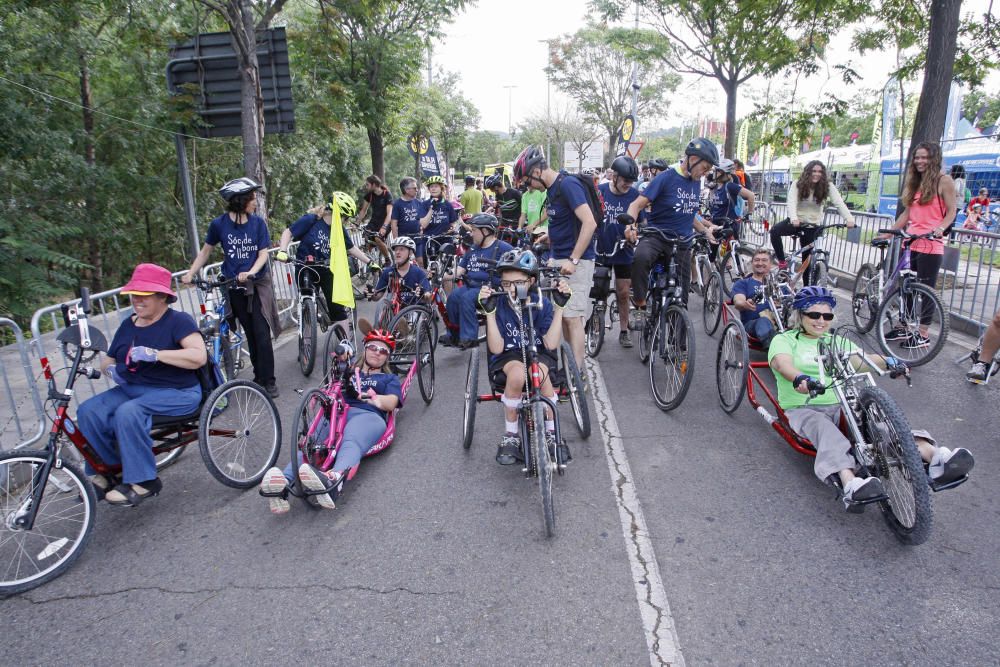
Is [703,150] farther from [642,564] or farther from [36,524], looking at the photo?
[36,524]

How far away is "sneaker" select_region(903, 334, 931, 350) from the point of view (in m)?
6.28

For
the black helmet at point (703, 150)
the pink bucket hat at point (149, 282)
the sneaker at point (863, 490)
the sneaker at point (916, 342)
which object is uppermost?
the black helmet at point (703, 150)

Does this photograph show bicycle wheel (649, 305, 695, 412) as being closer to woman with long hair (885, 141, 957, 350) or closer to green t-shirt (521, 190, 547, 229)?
woman with long hair (885, 141, 957, 350)

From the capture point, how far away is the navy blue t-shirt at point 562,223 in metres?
5.11

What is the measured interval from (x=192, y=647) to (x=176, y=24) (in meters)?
12.9

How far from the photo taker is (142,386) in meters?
3.99

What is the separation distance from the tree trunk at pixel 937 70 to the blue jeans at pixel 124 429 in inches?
390

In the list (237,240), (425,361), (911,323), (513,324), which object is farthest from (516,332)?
(911,323)

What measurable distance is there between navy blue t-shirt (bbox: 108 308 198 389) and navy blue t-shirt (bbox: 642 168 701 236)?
4.18 metres

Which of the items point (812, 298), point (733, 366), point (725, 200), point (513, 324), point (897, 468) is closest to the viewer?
point (897, 468)

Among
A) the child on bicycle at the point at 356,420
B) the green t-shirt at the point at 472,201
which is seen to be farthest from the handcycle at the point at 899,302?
the green t-shirt at the point at 472,201

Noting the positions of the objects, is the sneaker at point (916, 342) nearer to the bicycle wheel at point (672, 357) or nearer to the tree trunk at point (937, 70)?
the bicycle wheel at point (672, 357)

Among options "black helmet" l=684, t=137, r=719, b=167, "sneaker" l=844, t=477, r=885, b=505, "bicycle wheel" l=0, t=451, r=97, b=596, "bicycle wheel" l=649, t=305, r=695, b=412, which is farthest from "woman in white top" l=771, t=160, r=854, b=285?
"bicycle wheel" l=0, t=451, r=97, b=596

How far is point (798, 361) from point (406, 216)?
656 cm
